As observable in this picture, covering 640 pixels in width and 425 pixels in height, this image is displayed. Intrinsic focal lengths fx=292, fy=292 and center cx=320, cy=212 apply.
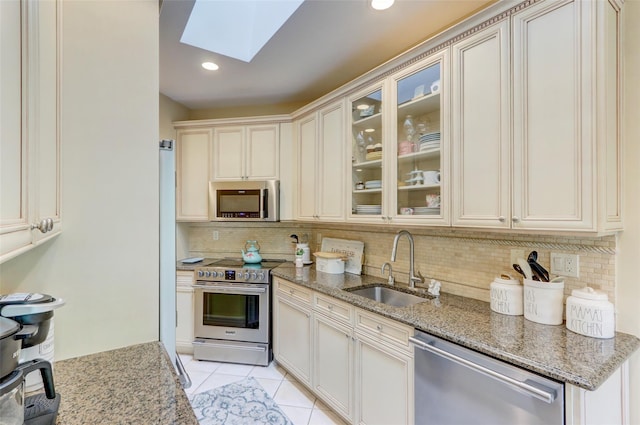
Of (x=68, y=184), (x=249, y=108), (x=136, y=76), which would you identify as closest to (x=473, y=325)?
(x=68, y=184)

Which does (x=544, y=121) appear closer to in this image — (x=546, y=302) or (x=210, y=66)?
(x=546, y=302)

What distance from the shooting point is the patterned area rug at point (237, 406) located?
6.78 feet

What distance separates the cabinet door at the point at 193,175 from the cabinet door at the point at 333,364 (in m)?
1.90

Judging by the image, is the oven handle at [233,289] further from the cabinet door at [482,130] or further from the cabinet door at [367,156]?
the cabinet door at [482,130]

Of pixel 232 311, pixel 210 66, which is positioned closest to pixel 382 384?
pixel 232 311

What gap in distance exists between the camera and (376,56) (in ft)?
7.82

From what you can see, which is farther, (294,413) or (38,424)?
(294,413)

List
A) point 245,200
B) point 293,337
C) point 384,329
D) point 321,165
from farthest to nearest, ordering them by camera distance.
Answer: point 245,200 < point 321,165 < point 293,337 < point 384,329

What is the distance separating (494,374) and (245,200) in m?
2.57

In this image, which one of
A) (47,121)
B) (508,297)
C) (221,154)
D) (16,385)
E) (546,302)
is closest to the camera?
(16,385)

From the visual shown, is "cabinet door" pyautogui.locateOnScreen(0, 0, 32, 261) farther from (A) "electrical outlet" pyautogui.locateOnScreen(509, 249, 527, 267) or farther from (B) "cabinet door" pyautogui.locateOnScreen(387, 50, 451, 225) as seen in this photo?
(A) "electrical outlet" pyautogui.locateOnScreen(509, 249, 527, 267)

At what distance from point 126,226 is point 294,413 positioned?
1.77 m

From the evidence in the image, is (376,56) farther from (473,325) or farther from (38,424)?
(38,424)

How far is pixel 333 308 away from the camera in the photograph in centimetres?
207
